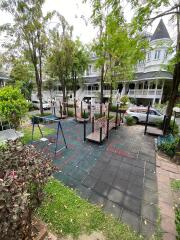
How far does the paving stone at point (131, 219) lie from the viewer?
2.75 metres

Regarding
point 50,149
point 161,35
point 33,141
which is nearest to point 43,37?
point 33,141

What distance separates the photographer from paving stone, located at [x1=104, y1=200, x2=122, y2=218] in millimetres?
3004

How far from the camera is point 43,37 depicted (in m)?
10.6

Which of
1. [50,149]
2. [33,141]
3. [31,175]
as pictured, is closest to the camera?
[31,175]

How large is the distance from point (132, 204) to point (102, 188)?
0.88 m

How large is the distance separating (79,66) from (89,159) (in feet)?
46.9

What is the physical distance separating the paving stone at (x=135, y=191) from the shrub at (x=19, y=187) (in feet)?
8.44

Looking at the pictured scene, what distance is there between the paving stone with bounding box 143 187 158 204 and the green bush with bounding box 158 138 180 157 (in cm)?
258

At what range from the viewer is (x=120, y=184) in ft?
13.0

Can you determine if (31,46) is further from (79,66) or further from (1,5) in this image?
(79,66)

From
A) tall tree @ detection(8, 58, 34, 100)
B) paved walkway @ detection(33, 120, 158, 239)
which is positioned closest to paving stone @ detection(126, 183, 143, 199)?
paved walkway @ detection(33, 120, 158, 239)

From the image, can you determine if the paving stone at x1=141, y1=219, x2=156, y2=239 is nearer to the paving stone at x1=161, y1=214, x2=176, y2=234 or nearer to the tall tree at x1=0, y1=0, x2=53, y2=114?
the paving stone at x1=161, y1=214, x2=176, y2=234

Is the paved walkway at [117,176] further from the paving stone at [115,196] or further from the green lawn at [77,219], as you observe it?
the green lawn at [77,219]

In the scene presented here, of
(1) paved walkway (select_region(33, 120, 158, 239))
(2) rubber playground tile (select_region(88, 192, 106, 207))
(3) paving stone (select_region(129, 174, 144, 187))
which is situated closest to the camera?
(1) paved walkway (select_region(33, 120, 158, 239))
